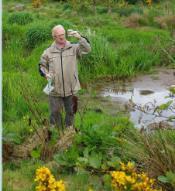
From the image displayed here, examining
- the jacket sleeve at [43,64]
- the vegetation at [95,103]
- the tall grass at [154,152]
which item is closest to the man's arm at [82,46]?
the jacket sleeve at [43,64]

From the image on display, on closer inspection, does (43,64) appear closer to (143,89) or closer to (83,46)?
(83,46)

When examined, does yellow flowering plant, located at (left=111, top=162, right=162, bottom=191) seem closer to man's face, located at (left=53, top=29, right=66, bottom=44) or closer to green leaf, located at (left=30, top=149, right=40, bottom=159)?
green leaf, located at (left=30, top=149, right=40, bottom=159)

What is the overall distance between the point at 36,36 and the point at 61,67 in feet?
26.0

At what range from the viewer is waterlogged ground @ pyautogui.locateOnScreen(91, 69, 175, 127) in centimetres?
1092

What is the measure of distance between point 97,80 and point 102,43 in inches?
47.8

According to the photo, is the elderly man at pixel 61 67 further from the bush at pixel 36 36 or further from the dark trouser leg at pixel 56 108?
the bush at pixel 36 36

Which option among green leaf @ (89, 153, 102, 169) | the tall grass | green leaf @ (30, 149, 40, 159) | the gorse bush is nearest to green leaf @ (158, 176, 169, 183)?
the tall grass

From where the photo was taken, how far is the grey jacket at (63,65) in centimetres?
749

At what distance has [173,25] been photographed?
18.0m

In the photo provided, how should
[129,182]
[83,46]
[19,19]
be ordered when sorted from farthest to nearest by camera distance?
[19,19] → [83,46] → [129,182]

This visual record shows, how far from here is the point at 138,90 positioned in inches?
477

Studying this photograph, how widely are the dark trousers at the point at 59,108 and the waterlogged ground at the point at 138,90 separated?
7.68 feet

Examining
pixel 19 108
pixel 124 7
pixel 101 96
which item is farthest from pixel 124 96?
pixel 124 7

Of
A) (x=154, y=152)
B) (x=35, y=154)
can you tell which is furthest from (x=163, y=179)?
(x=35, y=154)
